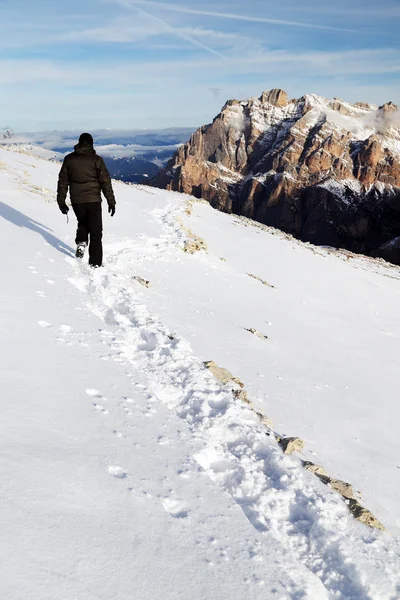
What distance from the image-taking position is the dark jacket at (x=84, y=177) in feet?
33.7

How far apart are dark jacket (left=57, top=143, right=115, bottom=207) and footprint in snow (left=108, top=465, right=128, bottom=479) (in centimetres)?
784

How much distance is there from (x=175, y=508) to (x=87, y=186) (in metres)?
8.52

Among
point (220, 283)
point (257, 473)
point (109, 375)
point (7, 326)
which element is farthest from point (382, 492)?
point (220, 283)

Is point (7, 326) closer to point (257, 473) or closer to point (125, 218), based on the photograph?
point (257, 473)

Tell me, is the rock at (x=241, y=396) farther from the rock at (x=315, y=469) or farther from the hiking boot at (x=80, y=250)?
the hiking boot at (x=80, y=250)

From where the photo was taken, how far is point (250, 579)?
10.7ft

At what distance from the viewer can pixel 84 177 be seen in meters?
10.4

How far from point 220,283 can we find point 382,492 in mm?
10055

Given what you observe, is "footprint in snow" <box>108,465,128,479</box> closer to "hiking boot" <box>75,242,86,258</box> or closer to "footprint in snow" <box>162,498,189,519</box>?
A: "footprint in snow" <box>162,498,189,519</box>

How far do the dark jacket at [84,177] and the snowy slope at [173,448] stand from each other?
1773 millimetres

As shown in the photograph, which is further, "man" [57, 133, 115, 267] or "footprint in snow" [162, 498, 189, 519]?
"man" [57, 133, 115, 267]

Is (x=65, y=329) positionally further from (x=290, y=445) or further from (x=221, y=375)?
(x=290, y=445)

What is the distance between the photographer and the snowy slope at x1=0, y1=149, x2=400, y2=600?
3.10 meters

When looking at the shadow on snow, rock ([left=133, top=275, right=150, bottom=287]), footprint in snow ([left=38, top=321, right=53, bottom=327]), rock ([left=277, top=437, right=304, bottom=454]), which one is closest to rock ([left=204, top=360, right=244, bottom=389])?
rock ([left=277, top=437, right=304, bottom=454])
